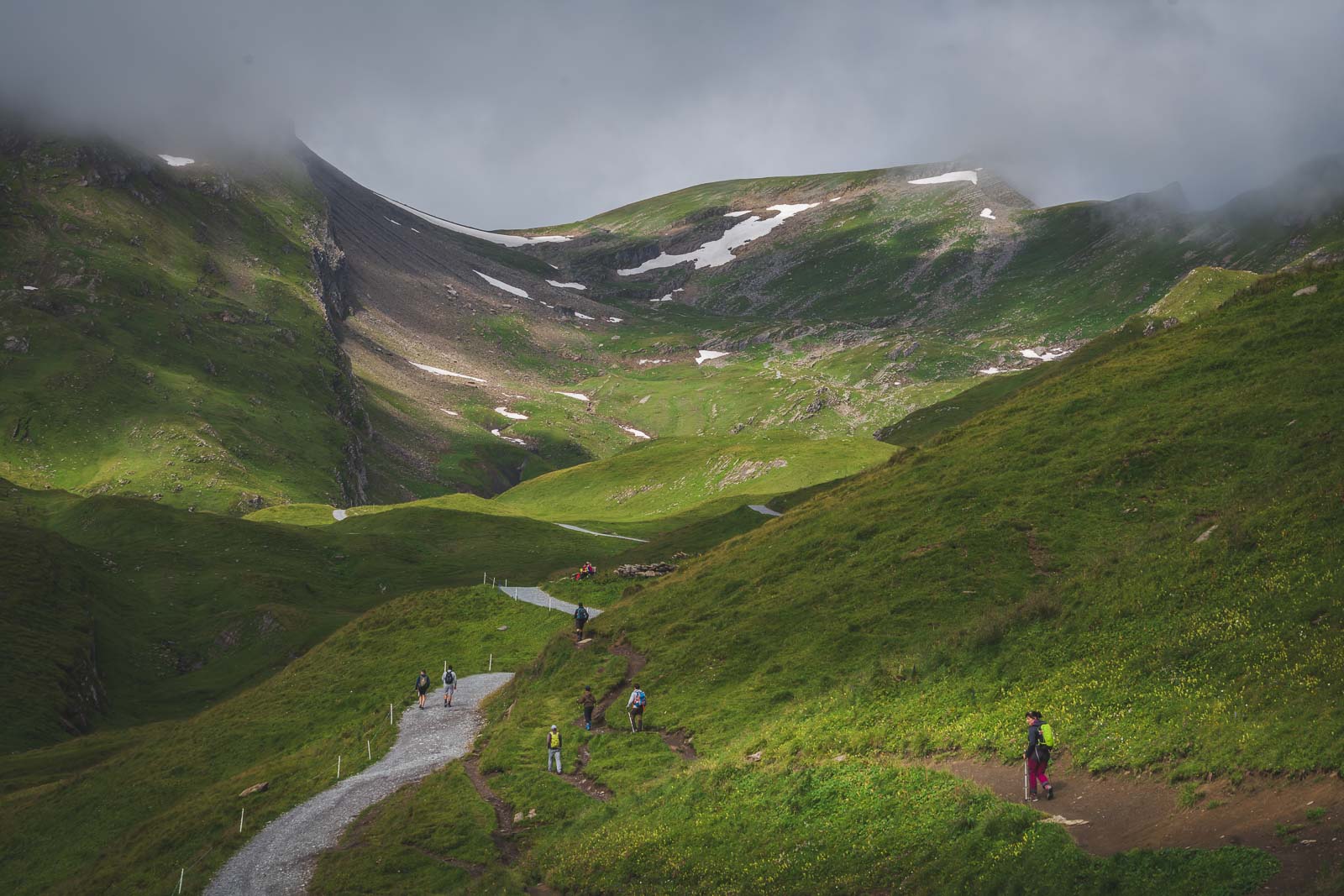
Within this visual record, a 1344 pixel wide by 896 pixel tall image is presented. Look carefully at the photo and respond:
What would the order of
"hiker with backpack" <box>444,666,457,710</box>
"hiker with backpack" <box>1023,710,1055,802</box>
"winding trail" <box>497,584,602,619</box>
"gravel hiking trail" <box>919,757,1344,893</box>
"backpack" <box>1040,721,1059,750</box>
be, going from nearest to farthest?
"gravel hiking trail" <box>919,757,1344,893</box>, "hiker with backpack" <box>1023,710,1055,802</box>, "backpack" <box>1040,721,1059,750</box>, "hiker with backpack" <box>444,666,457,710</box>, "winding trail" <box>497,584,602,619</box>

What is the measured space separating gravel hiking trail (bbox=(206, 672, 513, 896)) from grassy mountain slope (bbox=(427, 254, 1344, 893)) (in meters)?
3.49

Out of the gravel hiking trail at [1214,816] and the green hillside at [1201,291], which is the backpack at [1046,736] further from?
the green hillside at [1201,291]

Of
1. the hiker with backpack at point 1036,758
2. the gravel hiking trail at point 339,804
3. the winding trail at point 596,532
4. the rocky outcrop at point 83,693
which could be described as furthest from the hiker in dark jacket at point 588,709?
the winding trail at point 596,532

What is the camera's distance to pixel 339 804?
1485 inches

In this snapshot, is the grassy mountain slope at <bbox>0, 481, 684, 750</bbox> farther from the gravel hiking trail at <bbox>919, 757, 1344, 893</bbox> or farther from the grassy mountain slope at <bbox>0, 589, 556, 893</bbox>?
the gravel hiking trail at <bbox>919, 757, 1344, 893</bbox>

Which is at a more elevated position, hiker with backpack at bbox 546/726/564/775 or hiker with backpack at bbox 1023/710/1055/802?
hiker with backpack at bbox 1023/710/1055/802

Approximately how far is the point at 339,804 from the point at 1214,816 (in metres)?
32.4

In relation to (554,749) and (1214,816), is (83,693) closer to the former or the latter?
(554,749)

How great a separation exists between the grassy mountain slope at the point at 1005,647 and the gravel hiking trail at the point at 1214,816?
1.77ft

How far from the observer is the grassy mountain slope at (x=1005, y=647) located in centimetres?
2267

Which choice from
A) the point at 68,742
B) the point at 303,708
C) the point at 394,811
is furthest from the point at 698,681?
the point at 68,742

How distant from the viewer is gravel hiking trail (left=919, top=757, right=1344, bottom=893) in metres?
16.7

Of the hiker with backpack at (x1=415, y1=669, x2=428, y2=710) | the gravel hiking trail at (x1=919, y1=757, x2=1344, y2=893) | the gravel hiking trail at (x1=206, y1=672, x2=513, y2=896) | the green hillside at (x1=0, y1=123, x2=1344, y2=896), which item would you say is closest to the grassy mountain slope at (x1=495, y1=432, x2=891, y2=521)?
the green hillside at (x1=0, y1=123, x2=1344, y2=896)

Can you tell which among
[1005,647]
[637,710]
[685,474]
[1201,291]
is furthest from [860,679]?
[685,474]
